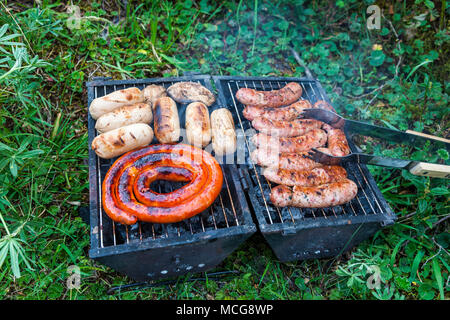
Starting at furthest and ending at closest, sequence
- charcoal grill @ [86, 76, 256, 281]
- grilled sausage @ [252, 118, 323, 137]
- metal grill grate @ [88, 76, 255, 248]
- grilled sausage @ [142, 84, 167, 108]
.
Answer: grilled sausage @ [142, 84, 167, 108] < grilled sausage @ [252, 118, 323, 137] < metal grill grate @ [88, 76, 255, 248] < charcoal grill @ [86, 76, 256, 281]

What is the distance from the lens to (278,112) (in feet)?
13.9

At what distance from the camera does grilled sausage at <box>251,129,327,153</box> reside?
379 centimetres

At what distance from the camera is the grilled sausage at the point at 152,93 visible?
13.6ft

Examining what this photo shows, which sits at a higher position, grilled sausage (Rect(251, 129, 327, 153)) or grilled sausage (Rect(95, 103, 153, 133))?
grilled sausage (Rect(95, 103, 153, 133))

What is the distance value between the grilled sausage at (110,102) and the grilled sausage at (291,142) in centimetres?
157

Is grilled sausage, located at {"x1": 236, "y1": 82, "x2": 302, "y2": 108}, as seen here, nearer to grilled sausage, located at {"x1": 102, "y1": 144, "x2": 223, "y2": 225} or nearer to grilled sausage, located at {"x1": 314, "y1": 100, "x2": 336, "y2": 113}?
grilled sausage, located at {"x1": 314, "y1": 100, "x2": 336, "y2": 113}

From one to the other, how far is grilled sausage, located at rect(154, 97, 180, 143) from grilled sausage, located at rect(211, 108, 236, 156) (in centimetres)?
43

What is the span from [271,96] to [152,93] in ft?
5.16

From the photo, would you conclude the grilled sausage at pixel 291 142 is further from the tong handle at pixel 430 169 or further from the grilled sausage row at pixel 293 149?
the tong handle at pixel 430 169

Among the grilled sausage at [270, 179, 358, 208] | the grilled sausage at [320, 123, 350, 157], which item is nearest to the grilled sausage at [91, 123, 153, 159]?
the grilled sausage at [270, 179, 358, 208]

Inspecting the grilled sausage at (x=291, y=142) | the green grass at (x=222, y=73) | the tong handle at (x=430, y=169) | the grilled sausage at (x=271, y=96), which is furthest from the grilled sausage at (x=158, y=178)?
the tong handle at (x=430, y=169)

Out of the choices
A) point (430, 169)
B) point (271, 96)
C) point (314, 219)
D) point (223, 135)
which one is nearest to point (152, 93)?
point (223, 135)

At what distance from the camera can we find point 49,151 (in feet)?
13.9

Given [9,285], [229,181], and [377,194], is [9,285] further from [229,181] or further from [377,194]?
[377,194]
